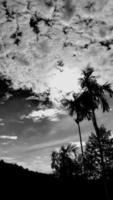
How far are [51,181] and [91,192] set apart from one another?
653 cm

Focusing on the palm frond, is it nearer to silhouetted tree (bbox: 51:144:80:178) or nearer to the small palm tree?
the small palm tree

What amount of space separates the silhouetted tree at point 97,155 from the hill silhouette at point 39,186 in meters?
23.8

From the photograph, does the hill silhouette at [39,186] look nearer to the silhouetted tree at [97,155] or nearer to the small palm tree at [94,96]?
the small palm tree at [94,96]

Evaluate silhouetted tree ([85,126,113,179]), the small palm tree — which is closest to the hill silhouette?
the small palm tree

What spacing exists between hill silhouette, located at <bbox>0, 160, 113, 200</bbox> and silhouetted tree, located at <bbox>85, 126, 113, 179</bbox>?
78.2ft

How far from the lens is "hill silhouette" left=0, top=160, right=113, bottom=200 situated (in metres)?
15.6

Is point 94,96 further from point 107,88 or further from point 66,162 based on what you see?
point 66,162

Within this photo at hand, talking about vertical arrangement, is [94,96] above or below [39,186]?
above

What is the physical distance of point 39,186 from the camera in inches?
710

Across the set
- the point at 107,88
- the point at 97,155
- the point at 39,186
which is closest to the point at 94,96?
the point at 107,88

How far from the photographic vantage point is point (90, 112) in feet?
77.6

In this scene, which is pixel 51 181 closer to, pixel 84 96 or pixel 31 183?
pixel 31 183

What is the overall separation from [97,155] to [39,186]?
1296 inches

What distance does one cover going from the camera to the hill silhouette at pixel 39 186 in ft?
51.2
